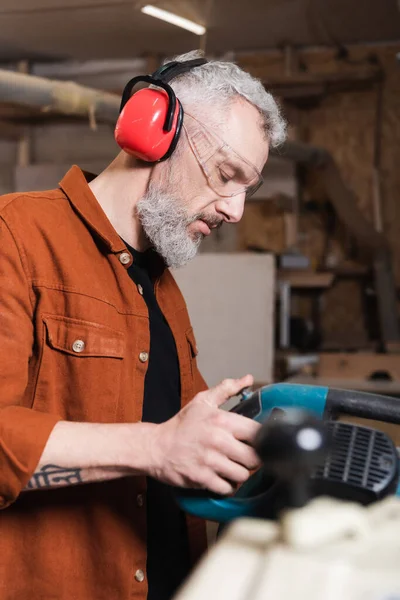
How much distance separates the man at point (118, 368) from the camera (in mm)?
1036

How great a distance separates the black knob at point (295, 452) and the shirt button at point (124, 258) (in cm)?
80

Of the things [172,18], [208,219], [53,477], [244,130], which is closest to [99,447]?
[53,477]

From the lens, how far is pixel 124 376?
1.36 m

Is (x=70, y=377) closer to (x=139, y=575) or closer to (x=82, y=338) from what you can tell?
(x=82, y=338)

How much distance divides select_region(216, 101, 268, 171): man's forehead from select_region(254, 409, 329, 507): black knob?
93cm

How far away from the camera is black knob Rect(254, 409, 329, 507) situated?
2.24ft

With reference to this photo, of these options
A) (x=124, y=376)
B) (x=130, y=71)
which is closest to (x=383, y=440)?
(x=124, y=376)

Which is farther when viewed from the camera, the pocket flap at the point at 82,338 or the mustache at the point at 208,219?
the mustache at the point at 208,219

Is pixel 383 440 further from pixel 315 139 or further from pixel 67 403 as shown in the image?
pixel 315 139

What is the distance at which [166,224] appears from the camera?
1.46 m

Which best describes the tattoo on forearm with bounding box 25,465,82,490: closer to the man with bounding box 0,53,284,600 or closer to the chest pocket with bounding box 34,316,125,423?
the man with bounding box 0,53,284,600

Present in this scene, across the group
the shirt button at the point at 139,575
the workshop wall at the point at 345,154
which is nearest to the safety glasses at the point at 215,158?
the shirt button at the point at 139,575

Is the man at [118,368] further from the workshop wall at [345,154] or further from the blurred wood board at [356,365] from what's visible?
the workshop wall at [345,154]

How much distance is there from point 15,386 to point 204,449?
367 mm
